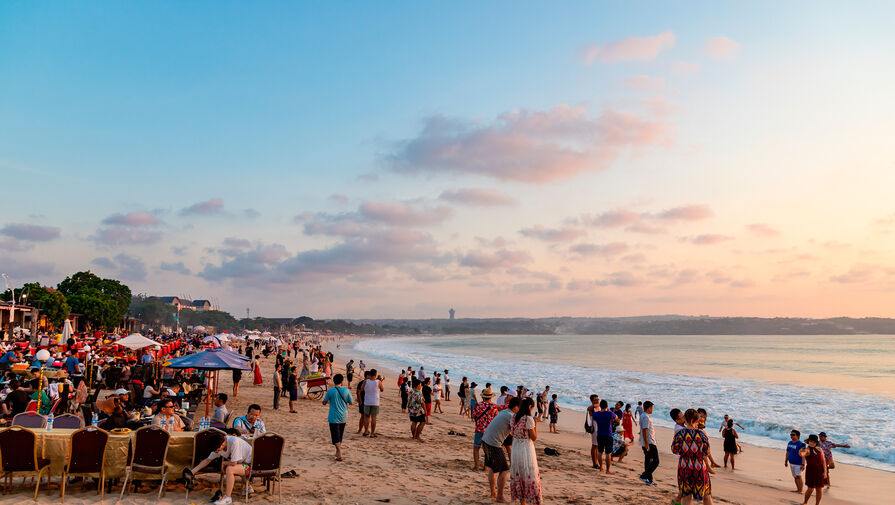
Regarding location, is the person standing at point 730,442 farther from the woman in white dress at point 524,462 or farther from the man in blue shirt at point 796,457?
the woman in white dress at point 524,462

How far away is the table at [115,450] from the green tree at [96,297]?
68.1 metres

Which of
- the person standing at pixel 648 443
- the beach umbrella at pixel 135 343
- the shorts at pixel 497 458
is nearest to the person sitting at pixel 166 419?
the shorts at pixel 497 458

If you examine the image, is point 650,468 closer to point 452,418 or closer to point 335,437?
point 335,437

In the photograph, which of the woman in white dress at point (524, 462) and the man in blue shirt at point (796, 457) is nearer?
the woman in white dress at point (524, 462)

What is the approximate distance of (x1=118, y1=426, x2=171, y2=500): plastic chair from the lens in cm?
706

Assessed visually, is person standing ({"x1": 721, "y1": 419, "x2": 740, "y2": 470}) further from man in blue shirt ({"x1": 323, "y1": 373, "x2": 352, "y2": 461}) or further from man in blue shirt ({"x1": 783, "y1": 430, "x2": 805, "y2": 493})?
man in blue shirt ({"x1": 323, "y1": 373, "x2": 352, "y2": 461})

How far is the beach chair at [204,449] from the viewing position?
729cm

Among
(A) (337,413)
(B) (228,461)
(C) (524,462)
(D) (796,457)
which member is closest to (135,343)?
(A) (337,413)

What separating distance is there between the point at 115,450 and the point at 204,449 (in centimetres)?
107

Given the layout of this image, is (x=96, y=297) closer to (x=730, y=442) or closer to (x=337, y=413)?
(x=337, y=413)

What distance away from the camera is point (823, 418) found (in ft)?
80.2

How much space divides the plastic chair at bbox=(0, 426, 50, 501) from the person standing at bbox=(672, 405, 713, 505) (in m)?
7.99

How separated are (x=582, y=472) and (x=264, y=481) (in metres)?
6.39

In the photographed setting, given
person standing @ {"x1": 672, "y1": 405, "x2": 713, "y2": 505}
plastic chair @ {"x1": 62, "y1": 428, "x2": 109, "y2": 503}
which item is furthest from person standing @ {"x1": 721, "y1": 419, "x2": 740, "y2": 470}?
plastic chair @ {"x1": 62, "y1": 428, "x2": 109, "y2": 503}
